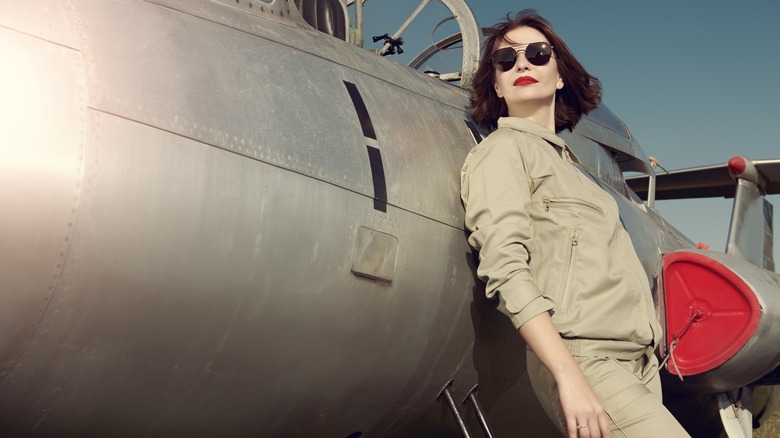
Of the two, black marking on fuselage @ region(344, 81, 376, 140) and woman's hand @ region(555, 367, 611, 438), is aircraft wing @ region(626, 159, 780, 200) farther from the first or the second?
woman's hand @ region(555, 367, 611, 438)

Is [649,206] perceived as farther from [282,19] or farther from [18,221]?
[18,221]

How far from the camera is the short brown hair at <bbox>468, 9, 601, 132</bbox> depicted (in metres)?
4.10

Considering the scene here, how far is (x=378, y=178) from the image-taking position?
3.56 metres

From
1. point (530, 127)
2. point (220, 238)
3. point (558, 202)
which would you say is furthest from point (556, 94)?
point (220, 238)

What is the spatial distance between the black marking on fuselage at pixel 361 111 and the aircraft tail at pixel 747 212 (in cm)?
568

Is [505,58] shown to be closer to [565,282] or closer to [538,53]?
[538,53]

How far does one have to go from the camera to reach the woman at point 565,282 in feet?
9.52

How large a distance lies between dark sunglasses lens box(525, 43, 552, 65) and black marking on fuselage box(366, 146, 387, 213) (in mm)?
866

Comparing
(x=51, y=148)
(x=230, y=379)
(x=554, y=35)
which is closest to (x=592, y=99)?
(x=554, y=35)

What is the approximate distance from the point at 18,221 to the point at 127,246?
0.34m

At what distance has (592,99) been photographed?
4.45 metres

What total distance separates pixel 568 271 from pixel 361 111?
117cm

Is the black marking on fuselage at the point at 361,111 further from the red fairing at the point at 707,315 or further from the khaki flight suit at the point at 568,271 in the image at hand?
the red fairing at the point at 707,315

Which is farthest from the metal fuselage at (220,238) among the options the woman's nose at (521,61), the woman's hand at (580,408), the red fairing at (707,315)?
the red fairing at (707,315)
